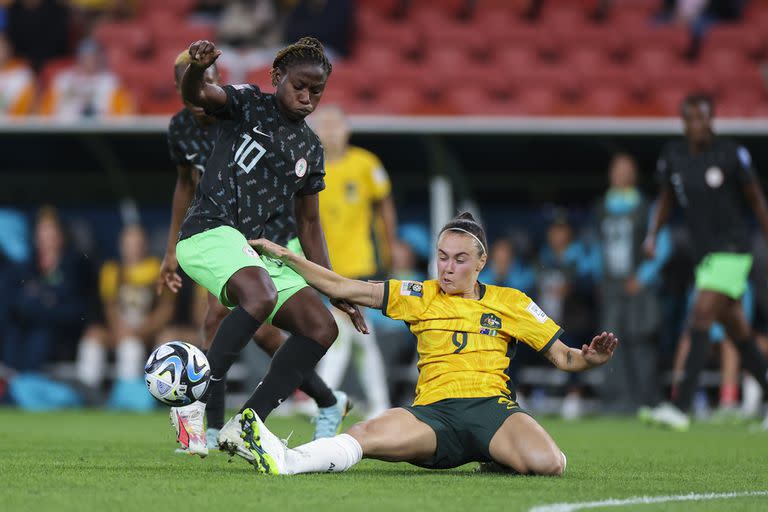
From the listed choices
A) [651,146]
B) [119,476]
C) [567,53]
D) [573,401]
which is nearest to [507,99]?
[567,53]

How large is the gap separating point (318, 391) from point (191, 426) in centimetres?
138

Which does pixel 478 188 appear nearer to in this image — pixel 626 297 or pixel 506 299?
pixel 626 297

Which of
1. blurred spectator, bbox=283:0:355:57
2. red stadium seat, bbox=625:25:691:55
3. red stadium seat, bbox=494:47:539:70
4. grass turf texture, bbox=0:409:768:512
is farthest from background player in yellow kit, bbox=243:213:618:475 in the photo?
red stadium seat, bbox=625:25:691:55

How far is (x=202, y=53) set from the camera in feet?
17.2

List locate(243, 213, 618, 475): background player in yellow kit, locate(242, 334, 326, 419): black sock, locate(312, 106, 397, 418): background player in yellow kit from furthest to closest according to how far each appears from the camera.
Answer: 1. locate(312, 106, 397, 418): background player in yellow kit
2. locate(242, 334, 326, 419): black sock
3. locate(243, 213, 618, 475): background player in yellow kit

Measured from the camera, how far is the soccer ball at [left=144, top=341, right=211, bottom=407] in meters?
5.44

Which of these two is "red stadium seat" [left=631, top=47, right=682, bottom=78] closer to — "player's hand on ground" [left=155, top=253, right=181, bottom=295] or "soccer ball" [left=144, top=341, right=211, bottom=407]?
"player's hand on ground" [left=155, top=253, right=181, bottom=295]

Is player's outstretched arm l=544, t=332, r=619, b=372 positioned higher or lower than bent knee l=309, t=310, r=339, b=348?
lower

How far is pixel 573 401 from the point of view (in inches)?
483

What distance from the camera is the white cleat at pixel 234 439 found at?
5094 mm

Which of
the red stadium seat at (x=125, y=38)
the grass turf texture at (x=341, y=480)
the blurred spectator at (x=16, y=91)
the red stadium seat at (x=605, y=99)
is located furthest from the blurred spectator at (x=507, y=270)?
the blurred spectator at (x=16, y=91)

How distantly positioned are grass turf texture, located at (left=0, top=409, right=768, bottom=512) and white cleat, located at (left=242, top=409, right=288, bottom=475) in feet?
0.23

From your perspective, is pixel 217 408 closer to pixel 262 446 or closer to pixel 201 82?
pixel 262 446

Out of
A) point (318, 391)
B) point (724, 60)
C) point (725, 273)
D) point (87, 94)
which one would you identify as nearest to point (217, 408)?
point (318, 391)
